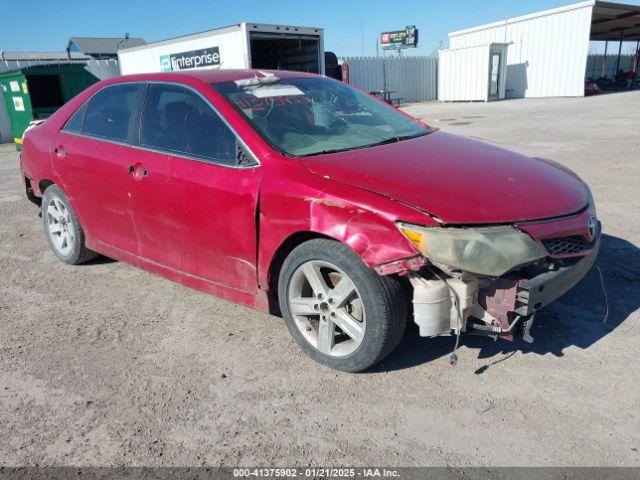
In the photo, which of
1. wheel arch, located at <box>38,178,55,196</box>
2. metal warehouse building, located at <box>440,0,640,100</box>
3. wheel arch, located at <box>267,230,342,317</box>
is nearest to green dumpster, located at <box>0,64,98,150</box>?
wheel arch, located at <box>38,178,55,196</box>

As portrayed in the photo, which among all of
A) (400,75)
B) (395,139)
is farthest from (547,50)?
(395,139)

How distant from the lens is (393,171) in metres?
2.87

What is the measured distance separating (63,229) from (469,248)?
384cm

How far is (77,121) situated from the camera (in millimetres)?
4441

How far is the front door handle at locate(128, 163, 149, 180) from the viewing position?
11.8ft

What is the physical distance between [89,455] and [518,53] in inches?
1154

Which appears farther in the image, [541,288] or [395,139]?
[395,139]

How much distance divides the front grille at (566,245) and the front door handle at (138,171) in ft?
8.38

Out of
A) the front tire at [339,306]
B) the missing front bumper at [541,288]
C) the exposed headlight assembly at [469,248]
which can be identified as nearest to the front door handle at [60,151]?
the front tire at [339,306]

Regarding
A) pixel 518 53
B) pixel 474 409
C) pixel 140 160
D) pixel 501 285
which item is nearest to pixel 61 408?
pixel 140 160

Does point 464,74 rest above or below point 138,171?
above

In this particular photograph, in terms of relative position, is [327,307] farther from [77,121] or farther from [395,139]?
[77,121]

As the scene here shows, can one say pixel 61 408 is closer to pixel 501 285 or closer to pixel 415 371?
pixel 415 371

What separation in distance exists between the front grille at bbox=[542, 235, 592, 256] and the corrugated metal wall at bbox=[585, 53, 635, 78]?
139 feet
